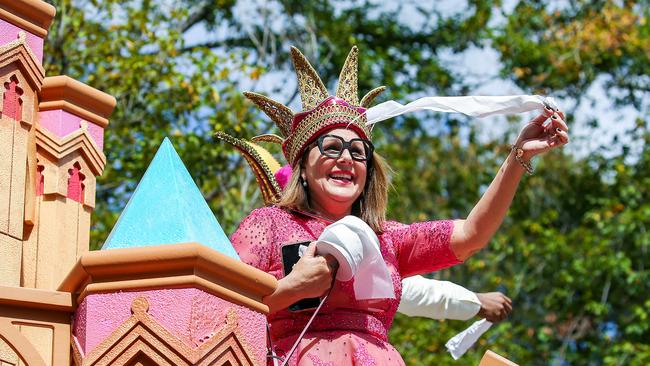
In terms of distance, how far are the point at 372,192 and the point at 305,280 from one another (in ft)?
2.89

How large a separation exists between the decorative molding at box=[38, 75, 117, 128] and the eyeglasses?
810mm

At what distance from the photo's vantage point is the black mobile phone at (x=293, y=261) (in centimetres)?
473

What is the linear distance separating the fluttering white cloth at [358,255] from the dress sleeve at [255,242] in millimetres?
363

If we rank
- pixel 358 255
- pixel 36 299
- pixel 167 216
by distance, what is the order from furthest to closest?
pixel 358 255, pixel 167 216, pixel 36 299

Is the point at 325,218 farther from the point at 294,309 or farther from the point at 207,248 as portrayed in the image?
the point at 207,248

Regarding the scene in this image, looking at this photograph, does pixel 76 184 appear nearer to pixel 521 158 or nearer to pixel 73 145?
pixel 73 145

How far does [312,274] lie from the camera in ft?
14.8

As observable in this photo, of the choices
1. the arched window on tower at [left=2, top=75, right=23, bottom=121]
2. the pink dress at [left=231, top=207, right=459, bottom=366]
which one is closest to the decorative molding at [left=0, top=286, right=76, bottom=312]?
the arched window on tower at [left=2, top=75, right=23, bottom=121]

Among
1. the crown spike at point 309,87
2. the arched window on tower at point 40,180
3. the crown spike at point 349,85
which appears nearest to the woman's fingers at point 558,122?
the crown spike at point 349,85

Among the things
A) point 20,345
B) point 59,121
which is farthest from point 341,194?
point 20,345

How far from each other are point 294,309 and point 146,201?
2.95 feet

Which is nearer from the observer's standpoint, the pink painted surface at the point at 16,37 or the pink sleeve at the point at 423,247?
the pink painted surface at the point at 16,37

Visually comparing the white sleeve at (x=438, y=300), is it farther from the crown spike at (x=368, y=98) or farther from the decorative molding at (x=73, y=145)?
the decorative molding at (x=73, y=145)

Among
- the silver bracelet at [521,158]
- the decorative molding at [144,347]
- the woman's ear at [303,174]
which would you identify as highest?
the woman's ear at [303,174]
